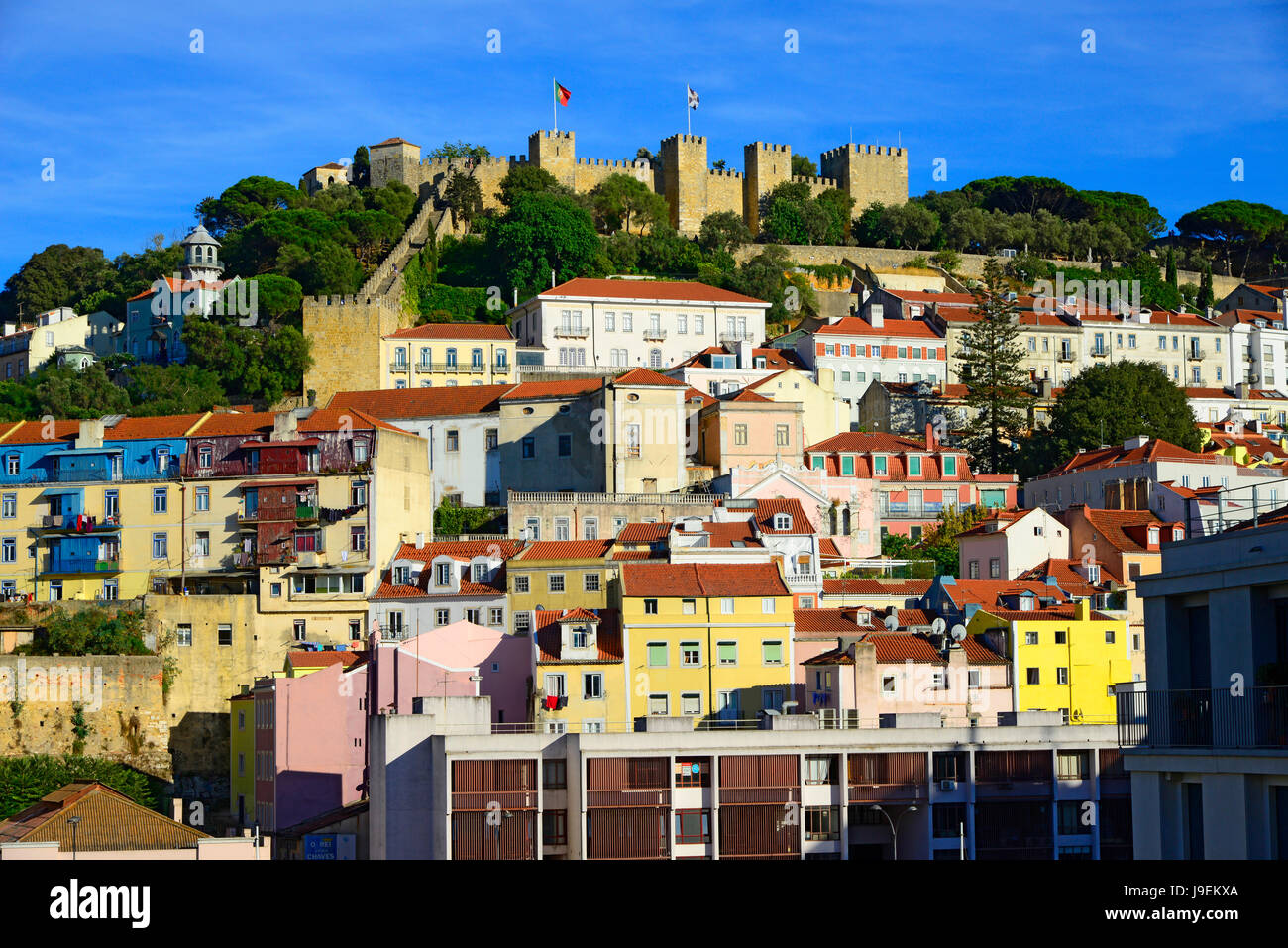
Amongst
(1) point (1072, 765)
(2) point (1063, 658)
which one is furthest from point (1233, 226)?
(1) point (1072, 765)

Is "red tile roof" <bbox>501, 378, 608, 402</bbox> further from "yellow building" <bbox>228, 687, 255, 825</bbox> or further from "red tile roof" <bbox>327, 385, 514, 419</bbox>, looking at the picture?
"yellow building" <bbox>228, 687, 255, 825</bbox>

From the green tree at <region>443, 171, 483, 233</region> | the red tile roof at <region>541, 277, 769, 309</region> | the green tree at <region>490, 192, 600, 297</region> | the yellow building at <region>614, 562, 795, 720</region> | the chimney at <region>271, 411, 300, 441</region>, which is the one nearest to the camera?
the yellow building at <region>614, 562, 795, 720</region>

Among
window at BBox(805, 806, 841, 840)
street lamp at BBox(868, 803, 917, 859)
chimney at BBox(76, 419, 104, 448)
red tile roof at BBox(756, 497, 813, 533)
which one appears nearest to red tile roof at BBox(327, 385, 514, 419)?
chimney at BBox(76, 419, 104, 448)

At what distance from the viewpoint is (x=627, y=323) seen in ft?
264

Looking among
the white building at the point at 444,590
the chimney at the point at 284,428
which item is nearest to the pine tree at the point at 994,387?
the white building at the point at 444,590

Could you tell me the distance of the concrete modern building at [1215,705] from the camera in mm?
15000

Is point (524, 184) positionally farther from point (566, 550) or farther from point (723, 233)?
point (566, 550)

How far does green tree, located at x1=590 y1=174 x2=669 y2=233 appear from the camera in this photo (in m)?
101

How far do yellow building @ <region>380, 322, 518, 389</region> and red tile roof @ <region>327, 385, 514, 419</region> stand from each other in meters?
5.96

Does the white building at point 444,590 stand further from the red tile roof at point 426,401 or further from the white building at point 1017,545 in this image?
the white building at point 1017,545

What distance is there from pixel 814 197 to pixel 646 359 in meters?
33.5

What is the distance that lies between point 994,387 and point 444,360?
24.4 m
